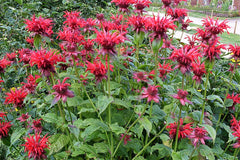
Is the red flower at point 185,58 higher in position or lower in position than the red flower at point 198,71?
higher

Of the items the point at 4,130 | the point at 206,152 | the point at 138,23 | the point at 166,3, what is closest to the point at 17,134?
the point at 4,130

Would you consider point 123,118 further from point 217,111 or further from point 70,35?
point 217,111

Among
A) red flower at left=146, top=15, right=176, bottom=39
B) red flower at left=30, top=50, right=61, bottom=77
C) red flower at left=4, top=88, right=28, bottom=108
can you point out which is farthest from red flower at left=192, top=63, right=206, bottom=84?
red flower at left=4, top=88, right=28, bottom=108

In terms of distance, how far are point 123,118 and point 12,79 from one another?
161 centimetres

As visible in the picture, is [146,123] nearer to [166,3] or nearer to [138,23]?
[138,23]

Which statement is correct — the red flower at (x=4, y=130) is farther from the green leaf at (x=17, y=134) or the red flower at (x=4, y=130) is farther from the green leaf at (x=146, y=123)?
the green leaf at (x=146, y=123)

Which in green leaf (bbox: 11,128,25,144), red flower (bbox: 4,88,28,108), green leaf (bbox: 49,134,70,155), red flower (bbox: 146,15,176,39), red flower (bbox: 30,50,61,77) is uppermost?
red flower (bbox: 146,15,176,39)

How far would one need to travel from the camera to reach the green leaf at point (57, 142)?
129 centimetres

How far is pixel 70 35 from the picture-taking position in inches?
54.1

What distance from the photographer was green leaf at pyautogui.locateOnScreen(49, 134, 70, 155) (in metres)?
1.29

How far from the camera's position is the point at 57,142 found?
1.32 m

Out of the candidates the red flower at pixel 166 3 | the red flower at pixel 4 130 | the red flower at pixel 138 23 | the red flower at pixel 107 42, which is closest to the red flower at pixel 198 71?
the red flower at pixel 138 23

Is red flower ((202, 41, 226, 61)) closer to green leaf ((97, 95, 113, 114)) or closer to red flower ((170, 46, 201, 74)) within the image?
red flower ((170, 46, 201, 74))

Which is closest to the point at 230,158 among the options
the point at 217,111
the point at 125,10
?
the point at 217,111
